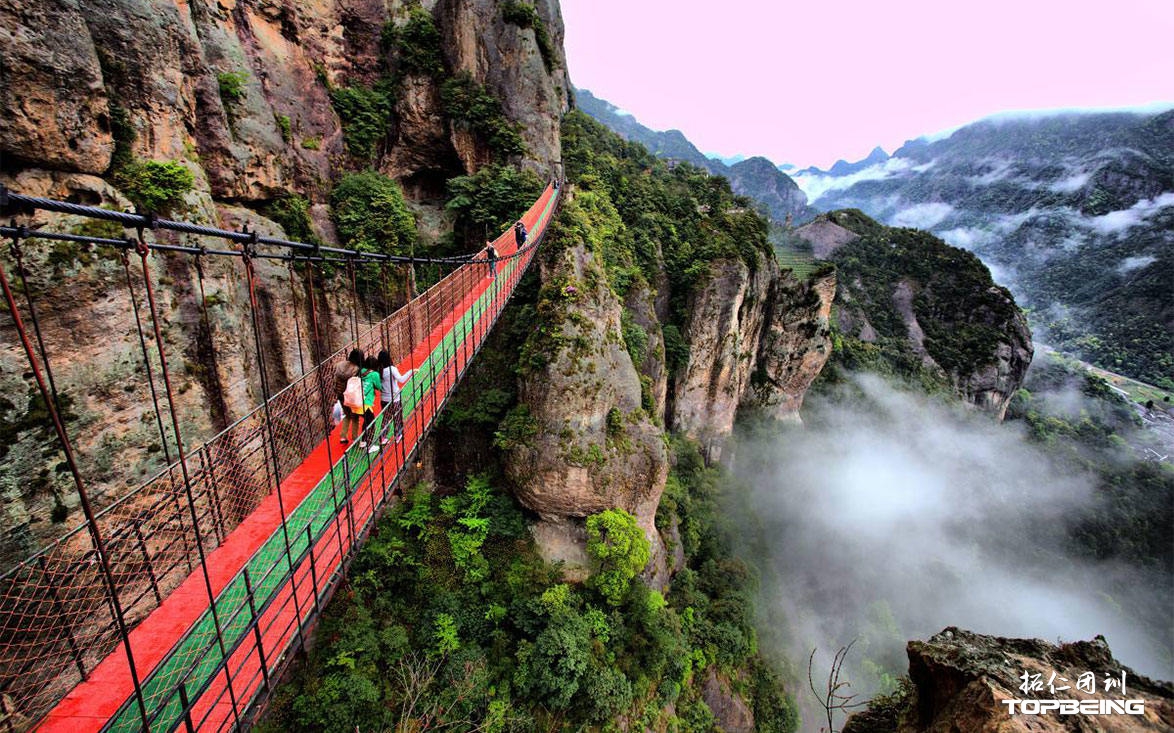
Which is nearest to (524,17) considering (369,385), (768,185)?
(369,385)

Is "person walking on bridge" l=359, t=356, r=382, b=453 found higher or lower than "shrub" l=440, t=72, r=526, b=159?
lower

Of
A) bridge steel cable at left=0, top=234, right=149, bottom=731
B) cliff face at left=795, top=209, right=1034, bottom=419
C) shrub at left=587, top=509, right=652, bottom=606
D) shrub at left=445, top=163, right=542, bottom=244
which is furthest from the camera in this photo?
cliff face at left=795, top=209, right=1034, bottom=419

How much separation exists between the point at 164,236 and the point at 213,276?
2.18ft

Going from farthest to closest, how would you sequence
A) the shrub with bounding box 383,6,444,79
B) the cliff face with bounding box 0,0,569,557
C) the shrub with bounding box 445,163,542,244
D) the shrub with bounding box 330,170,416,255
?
the shrub with bounding box 383,6,444,79, the shrub with bounding box 445,163,542,244, the shrub with bounding box 330,170,416,255, the cliff face with bounding box 0,0,569,557

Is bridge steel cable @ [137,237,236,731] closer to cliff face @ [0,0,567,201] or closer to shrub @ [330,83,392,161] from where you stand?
cliff face @ [0,0,567,201]

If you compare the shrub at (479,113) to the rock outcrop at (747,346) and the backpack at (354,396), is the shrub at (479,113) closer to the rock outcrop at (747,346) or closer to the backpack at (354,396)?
the rock outcrop at (747,346)

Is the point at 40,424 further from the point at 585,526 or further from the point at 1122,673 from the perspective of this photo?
the point at 1122,673

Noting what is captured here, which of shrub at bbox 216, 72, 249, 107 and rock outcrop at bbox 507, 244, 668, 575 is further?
rock outcrop at bbox 507, 244, 668, 575

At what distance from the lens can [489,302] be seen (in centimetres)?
760

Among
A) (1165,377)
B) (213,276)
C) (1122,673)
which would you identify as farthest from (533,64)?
(1165,377)

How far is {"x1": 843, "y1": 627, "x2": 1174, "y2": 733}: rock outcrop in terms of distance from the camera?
2734mm

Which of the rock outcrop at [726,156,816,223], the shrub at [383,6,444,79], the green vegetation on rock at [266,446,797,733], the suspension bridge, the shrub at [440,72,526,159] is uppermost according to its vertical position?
the rock outcrop at [726,156,816,223]

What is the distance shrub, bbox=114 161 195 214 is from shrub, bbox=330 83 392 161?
518cm

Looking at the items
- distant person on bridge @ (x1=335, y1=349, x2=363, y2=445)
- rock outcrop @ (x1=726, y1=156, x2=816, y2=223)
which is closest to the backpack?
distant person on bridge @ (x1=335, y1=349, x2=363, y2=445)
